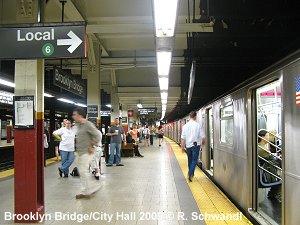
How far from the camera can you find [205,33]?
7133 millimetres

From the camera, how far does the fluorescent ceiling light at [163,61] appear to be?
698cm

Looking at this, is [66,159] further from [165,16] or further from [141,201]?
[165,16]

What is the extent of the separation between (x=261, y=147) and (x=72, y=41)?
139 inches

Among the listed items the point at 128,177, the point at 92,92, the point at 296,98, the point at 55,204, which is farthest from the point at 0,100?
the point at 296,98

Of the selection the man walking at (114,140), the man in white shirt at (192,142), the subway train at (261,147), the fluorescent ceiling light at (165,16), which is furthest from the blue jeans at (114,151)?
the fluorescent ceiling light at (165,16)

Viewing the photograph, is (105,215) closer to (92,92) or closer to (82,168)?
(82,168)

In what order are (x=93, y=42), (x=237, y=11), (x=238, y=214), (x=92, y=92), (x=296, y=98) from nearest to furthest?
(x=296, y=98), (x=237, y=11), (x=238, y=214), (x=93, y=42), (x=92, y=92)

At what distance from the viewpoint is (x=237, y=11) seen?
14.8 feet

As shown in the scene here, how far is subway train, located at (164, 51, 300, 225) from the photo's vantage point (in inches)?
123

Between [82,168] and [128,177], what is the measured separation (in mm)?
3354

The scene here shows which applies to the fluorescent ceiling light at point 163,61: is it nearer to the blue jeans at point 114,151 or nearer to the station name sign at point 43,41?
the blue jeans at point 114,151

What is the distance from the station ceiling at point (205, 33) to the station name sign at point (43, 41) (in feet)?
2.49

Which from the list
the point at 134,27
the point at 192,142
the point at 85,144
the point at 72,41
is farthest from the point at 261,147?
the point at 134,27

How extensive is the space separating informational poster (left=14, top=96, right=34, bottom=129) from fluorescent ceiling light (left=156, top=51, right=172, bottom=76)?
10.3 feet
